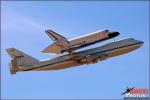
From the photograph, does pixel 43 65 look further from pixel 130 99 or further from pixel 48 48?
pixel 130 99

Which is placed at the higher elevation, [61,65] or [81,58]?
[81,58]

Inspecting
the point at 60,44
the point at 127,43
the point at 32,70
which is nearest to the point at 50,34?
the point at 60,44

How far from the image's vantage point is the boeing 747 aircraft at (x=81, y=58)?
411ft

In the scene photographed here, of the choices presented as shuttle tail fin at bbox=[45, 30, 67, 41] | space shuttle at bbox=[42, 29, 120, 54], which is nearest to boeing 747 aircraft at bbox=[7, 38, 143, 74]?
space shuttle at bbox=[42, 29, 120, 54]

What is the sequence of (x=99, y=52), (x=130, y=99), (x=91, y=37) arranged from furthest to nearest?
(x=130, y=99) → (x=99, y=52) → (x=91, y=37)

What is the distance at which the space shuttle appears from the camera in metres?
119

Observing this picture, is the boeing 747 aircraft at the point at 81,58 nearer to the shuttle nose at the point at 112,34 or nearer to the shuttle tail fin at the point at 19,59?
the shuttle tail fin at the point at 19,59

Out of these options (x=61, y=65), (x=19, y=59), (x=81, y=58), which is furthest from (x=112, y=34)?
(x=19, y=59)

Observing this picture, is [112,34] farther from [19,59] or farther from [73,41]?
[19,59]

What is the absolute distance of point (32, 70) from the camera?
422 ft

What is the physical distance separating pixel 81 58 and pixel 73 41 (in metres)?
6.32

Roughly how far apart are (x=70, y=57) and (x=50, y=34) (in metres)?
7.81

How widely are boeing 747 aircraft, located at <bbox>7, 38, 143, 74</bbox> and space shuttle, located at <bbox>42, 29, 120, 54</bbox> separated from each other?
12.8 feet

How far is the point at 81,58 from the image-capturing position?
12481 cm
